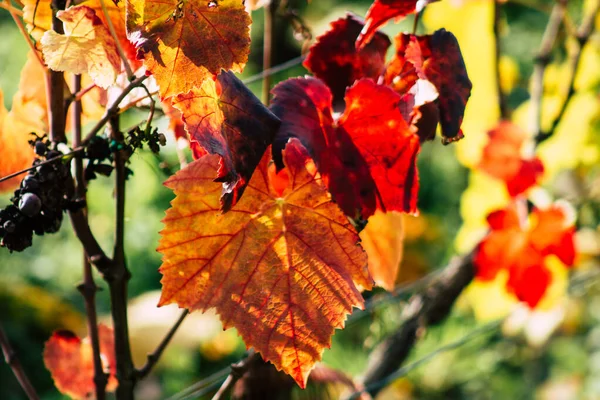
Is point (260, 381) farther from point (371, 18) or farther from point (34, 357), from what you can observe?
point (34, 357)

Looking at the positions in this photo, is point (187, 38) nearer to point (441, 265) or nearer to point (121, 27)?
point (121, 27)

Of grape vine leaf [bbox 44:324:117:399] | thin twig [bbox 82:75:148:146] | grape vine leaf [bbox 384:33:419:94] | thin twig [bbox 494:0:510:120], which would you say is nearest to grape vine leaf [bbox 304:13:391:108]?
grape vine leaf [bbox 384:33:419:94]

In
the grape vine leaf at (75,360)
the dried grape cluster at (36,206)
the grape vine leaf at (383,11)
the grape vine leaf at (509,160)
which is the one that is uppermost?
the grape vine leaf at (383,11)

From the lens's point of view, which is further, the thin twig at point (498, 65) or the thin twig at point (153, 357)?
the thin twig at point (498, 65)

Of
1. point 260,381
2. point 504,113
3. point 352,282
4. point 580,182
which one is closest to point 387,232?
point 352,282

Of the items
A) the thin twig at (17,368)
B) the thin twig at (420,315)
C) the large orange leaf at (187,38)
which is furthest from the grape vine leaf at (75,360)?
the thin twig at (420,315)

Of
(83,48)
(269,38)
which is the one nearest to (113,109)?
(83,48)

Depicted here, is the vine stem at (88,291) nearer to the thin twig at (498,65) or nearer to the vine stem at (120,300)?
the vine stem at (120,300)
